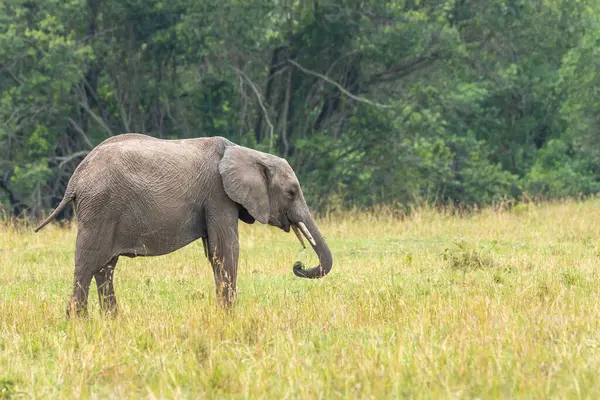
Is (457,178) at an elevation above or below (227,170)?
below

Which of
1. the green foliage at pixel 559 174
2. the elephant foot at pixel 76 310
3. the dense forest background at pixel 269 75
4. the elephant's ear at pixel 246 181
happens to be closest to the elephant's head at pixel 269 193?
the elephant's ear at pixel 246 181

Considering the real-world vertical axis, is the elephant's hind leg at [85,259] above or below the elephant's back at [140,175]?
below

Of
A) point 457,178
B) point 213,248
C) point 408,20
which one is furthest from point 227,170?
point 457,178

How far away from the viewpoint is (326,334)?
696 centimetres

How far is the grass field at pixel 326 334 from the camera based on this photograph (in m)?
5.32

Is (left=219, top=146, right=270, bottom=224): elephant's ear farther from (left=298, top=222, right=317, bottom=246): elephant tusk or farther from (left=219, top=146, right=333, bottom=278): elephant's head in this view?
(left=298, top=222, right=317, bottom=246): elephant tusk

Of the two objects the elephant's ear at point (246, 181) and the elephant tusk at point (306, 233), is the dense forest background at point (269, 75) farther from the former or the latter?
the elephant's ear at point (246, 181)

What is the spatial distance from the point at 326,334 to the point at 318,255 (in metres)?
2.08

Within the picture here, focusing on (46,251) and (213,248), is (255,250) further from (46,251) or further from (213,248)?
(213,248)

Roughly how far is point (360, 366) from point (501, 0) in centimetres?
2015

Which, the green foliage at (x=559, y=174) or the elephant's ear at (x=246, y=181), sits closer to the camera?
the elephant's ear at (x=246, y=181)

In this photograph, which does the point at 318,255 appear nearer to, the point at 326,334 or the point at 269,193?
the point at 269,193

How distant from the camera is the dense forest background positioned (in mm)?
22750

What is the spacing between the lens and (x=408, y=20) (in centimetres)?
2334
